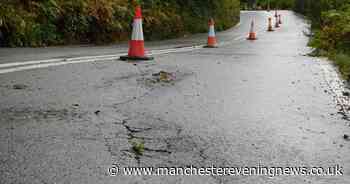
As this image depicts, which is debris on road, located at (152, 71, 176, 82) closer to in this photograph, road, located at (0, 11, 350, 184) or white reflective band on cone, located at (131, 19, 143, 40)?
road, located at (0, 11, 350, 184)

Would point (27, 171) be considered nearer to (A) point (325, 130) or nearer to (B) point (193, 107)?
(B) point (193, 107)

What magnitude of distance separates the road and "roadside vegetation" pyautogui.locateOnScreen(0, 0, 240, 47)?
3.83 m

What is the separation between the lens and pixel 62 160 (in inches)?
115

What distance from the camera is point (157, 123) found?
3977 mm

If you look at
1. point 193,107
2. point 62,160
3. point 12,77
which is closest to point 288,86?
point 193,107

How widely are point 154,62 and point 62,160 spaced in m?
5.32

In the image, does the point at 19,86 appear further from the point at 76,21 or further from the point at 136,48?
the point at 76,21

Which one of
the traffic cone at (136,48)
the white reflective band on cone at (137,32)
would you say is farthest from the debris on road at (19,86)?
the white reflective band on cone at (137,32)

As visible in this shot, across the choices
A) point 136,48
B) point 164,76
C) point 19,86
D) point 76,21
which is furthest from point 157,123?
point 76,21

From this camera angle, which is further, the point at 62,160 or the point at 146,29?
the point at 146,29

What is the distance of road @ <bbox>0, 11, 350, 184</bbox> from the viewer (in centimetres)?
292

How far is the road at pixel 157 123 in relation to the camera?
→ 9.58ft

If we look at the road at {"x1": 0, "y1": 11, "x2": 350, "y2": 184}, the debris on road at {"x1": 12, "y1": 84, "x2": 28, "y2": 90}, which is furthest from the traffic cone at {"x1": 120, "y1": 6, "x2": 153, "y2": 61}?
the debris on road at {"x1": 12, "y1": 84, "x2": 28, "y2": 90}

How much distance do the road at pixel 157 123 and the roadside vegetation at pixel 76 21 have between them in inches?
151
